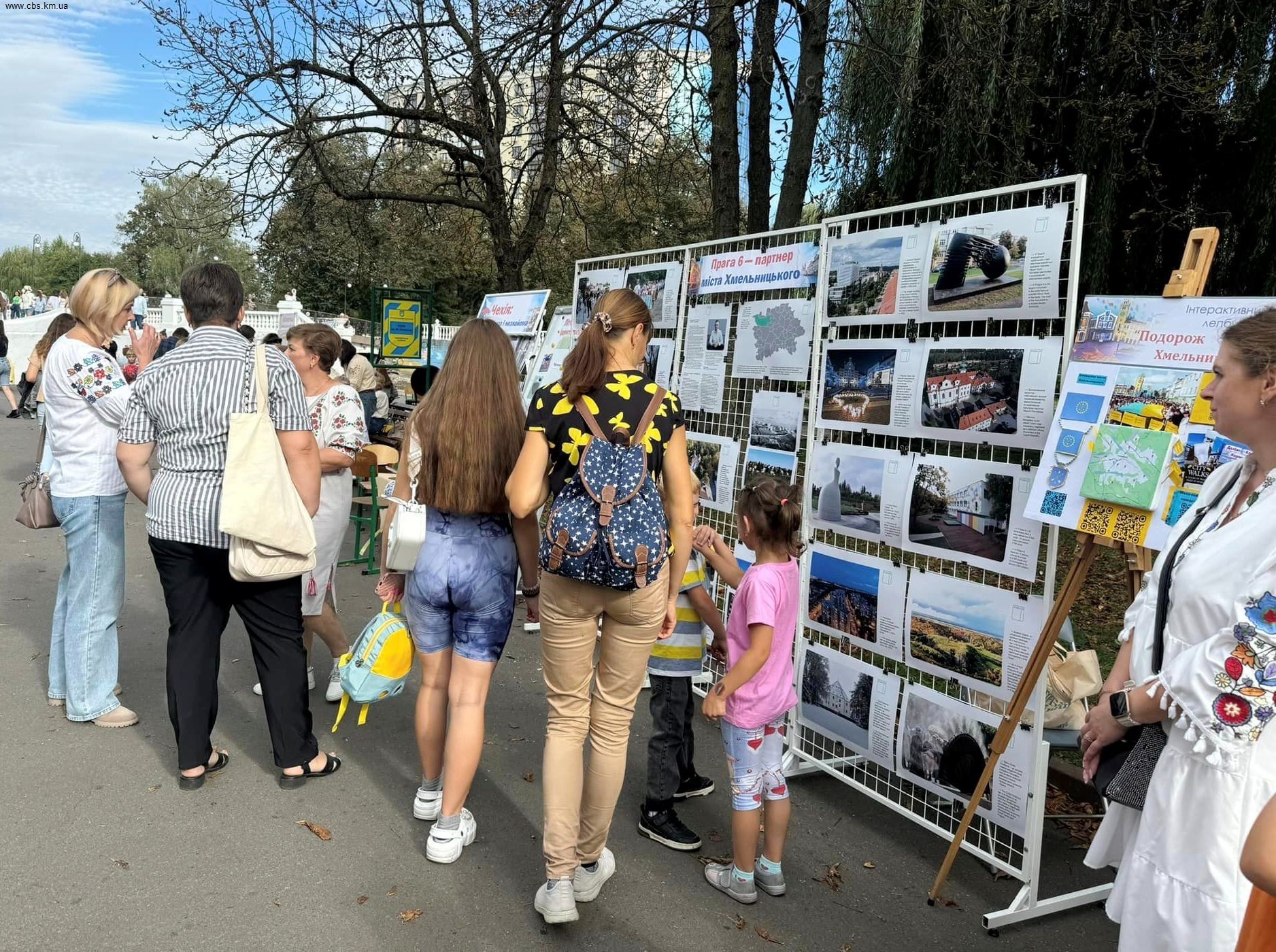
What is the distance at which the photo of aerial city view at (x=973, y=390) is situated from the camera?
128 inches

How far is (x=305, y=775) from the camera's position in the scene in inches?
152

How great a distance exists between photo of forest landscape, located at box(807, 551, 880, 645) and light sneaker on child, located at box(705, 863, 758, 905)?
3.65 feet

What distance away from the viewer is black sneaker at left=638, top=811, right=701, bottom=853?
3.51 metres

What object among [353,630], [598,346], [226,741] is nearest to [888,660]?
[598,346]

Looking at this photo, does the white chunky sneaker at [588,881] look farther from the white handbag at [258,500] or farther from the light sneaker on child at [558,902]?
the white handbag at [258,500]

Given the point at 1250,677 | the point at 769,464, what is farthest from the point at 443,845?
the point at 1250,677

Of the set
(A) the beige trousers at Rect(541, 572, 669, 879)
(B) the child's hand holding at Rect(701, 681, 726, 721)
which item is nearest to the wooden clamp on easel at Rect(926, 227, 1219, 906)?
(B) the child's hand holding at Rect(701, 681, 726, 721)

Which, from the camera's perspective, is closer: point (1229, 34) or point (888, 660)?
point (888, 660)

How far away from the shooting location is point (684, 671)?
3629mm

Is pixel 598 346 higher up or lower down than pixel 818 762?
higher up

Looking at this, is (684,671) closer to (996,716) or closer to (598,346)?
(996,716)

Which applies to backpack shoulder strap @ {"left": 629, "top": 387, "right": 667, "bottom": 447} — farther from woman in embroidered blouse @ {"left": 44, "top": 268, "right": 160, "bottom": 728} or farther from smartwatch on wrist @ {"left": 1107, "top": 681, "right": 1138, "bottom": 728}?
woman in embroidered blouse @ {"left": 44, "top": 268, "right": 160, "bottom": 728}

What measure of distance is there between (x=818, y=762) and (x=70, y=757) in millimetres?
3285

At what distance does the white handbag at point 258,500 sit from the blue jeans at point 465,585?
55 cm
